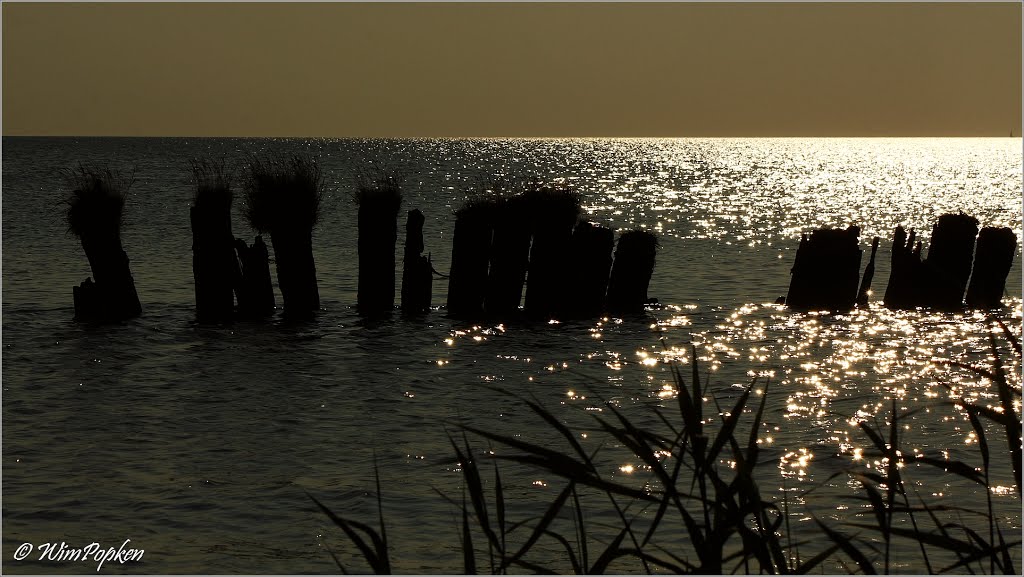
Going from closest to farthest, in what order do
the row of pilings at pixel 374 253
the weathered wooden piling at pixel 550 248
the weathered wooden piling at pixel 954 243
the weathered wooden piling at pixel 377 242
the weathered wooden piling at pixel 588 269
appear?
1. the row of pilings at pixel 374 253
2. the weathered wooden piling at pixel 377 242
3. the weathered wooden piling at pixel 550 248
4. the weathered wooden piling at pixel 588 269
5. the weathered wooden piling at pixel 954 243

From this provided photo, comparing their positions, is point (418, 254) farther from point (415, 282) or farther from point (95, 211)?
point (95, 211)

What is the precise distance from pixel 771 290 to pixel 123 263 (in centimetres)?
1723

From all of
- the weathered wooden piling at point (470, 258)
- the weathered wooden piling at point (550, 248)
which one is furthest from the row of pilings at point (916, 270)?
the weathered wooden piling at point (470, 258)

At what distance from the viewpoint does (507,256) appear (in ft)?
72.0

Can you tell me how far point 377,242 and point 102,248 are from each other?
535 cm

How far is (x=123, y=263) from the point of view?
71.6ft

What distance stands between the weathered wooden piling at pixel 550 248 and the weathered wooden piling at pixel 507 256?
22cm

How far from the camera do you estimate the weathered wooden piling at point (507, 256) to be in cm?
2173

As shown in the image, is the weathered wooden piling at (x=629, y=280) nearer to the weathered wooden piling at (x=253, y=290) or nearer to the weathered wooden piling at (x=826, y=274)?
the weathered wooden piling at (x=826, y=274)

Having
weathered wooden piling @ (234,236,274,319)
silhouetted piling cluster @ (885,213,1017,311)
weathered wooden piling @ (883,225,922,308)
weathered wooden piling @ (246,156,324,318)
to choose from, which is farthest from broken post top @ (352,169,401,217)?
weathered wooden piling @ (883,225,922,308)

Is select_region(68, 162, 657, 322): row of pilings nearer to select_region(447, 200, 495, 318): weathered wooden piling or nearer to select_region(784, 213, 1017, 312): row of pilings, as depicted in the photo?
select_region(447, 200, 495, 318): weathered wooden piling

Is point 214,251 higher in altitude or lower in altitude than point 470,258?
lower

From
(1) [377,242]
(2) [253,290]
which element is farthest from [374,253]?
(2) [253,290]

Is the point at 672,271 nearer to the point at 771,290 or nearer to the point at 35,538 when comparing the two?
the point at 771,290
